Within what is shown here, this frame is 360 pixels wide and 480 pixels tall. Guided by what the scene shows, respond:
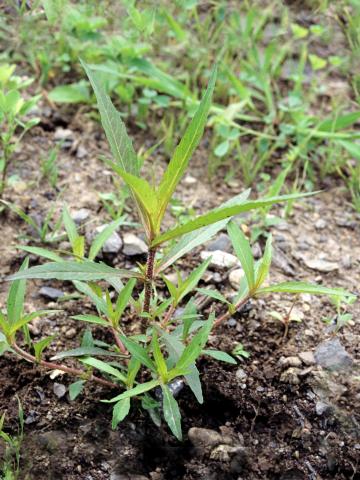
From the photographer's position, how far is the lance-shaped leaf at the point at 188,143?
150 centimetres

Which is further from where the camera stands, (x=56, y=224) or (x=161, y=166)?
(x=161, y=166)

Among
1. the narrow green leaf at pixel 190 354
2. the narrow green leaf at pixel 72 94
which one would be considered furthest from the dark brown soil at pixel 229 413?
the narrow green leaf at pixel 72 94

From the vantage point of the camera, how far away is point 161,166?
9.09 feet

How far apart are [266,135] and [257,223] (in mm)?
546

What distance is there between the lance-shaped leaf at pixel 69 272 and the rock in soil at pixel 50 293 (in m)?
0.59

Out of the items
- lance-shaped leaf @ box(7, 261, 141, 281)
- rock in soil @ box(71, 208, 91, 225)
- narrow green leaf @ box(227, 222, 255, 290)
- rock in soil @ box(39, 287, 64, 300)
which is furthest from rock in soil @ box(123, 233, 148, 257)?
lance-shaped leaf @ box(7, 261, 141, 281)

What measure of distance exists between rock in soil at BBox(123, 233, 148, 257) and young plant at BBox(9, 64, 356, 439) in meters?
0.39

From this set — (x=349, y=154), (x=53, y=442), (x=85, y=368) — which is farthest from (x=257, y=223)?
(x=53, y=442)

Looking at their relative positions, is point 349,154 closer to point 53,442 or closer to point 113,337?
point 113,337

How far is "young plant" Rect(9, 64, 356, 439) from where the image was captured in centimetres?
150

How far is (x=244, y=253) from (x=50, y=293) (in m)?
0.74

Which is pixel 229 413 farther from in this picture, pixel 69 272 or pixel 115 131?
pixel 115 131

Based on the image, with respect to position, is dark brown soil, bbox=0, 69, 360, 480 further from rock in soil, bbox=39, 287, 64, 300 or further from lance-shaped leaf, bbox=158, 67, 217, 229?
lance-shaped leaf, bbox=158, 67, 217, 229

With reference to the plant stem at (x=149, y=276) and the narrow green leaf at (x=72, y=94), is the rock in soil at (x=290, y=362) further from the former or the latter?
the narrow green leaf at (x=72, y=94)
